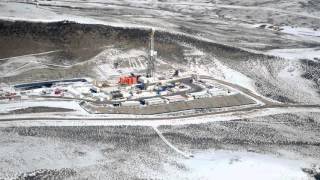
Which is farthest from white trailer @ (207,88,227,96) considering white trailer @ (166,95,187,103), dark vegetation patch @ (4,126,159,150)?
dark vegetation patch @ (4,126,159,150)

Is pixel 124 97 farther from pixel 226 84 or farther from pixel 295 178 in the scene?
pixel 295 178

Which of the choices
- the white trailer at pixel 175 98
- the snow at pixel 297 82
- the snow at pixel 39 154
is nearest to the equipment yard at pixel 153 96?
the snow at pixel 39 154

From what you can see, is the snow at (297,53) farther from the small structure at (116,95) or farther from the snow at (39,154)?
the snow at (39,154)


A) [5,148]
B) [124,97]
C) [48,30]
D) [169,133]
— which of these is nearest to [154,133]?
[169,133]

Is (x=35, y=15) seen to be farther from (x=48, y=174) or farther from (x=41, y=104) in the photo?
(x=48, y=174)

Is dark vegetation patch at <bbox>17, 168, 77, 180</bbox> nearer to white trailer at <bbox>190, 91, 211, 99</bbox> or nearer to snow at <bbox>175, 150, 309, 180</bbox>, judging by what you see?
snow at <bbox>175, 150, 309, 180</bbox>
